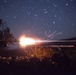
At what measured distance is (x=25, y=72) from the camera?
1013cm

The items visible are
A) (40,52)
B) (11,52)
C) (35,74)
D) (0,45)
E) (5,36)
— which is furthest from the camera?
(5,36)

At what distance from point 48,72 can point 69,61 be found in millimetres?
1703

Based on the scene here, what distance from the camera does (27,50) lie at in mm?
17781

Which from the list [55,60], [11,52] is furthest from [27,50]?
[55,60]

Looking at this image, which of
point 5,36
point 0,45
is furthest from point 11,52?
point 5,36

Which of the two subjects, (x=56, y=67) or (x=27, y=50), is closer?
(x=56, y=67)

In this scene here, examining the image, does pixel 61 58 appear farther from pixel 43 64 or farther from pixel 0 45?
pixel 0 45

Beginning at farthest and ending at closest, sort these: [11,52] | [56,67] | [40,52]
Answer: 1. [11,52]
2. [40,52]
3. [56,67]

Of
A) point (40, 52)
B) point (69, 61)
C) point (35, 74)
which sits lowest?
point (35, 74)

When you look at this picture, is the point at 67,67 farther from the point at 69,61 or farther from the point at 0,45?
the point at 0,45

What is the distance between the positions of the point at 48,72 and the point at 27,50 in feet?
25.3

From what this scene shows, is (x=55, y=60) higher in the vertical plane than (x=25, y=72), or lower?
higher

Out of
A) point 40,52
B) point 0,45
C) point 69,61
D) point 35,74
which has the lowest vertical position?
point 35,74

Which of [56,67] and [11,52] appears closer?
[56,67]
